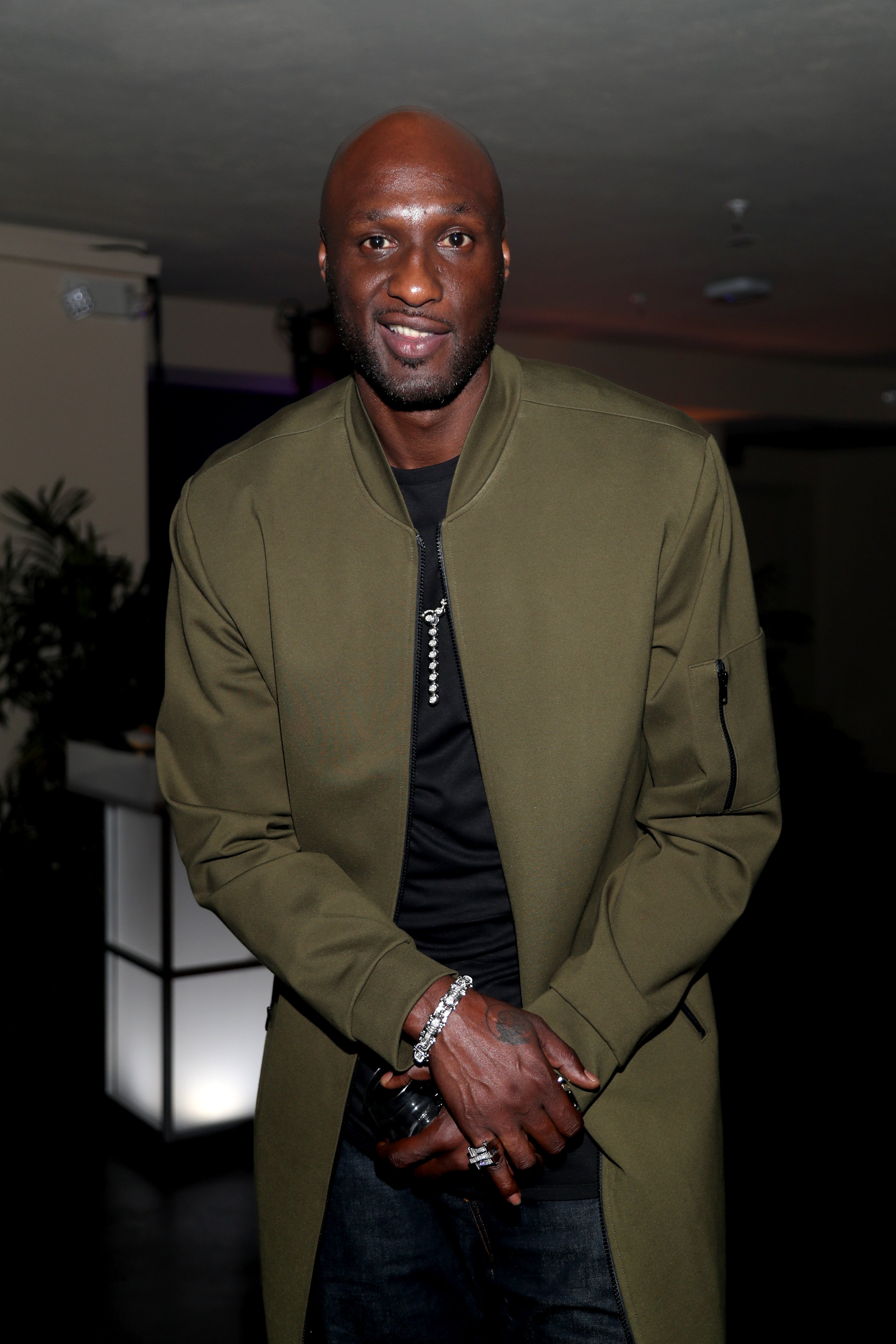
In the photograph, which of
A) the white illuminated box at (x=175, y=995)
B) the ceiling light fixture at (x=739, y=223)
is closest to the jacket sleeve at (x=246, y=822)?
the white illuminated box at (x=175, y=995)

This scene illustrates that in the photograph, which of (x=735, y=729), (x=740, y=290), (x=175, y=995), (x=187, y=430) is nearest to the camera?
(x=735, y=729)

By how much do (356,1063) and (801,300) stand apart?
832 cm

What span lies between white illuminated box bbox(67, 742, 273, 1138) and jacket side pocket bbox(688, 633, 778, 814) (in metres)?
2.56

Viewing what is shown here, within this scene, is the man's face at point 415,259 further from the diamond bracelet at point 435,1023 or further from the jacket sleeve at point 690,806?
the diamond bracelet at point 435,1023

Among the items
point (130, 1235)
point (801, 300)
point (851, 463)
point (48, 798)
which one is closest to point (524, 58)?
point (851, 463)

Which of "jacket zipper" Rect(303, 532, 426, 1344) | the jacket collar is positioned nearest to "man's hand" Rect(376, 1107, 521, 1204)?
"jacket zipper" Rect(303, 532, 426, 1344)

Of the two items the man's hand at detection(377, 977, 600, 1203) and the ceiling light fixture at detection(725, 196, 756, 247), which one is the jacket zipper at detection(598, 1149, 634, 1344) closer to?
the man's hand at detection(377, 977, 600, 1203)

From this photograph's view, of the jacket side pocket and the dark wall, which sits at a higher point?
the dark wall

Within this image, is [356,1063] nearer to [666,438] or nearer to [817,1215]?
[666,438]

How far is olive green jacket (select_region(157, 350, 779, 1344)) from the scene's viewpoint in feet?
3.78

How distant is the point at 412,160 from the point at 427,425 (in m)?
0.23

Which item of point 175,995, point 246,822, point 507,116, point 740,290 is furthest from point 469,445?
point 740,290

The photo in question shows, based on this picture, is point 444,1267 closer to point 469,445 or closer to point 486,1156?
point 486,1156

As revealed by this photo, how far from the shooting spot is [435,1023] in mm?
1091
